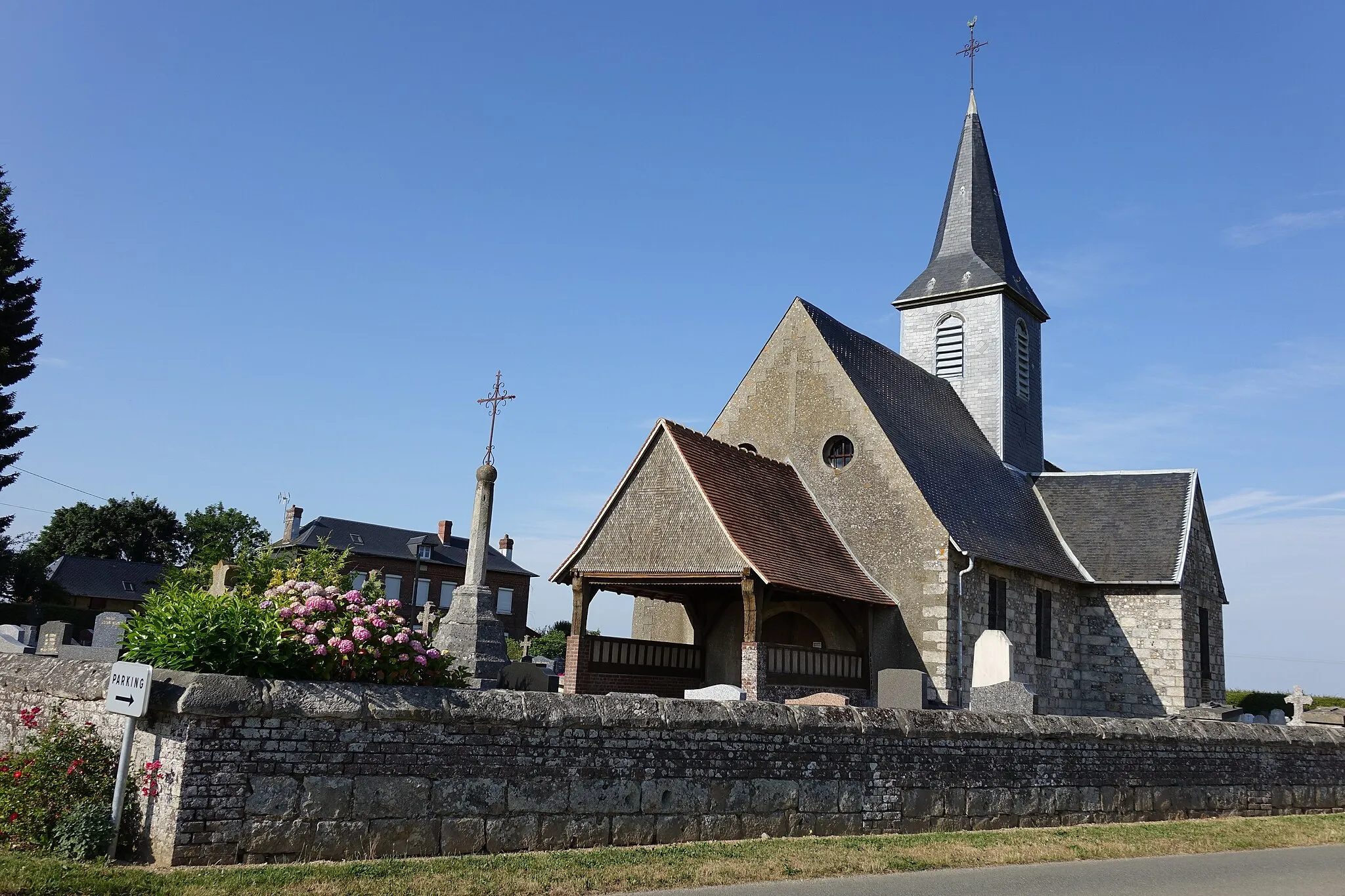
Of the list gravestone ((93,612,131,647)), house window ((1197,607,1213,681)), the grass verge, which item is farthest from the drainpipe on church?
gravestone ((93,612,131,647))

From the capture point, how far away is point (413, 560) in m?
48.3

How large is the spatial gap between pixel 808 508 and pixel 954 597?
10.2 ft

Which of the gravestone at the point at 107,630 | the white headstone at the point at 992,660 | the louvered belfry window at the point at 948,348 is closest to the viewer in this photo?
the gravestone at the point at 107,630

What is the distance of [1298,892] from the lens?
7.95m

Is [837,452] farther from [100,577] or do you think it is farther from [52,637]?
[100,577]

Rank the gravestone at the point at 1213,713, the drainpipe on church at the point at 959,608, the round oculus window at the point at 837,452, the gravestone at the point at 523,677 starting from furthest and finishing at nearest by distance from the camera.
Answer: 1. the round oculus window at the point at 837,452
2. the gravestone at the point at 1213,713
3. the drainpipe on church at the point at 959,608
4. the gravestone at the point at 523,677

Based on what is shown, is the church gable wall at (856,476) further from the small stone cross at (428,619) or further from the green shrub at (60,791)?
the green shrub at (60,791)

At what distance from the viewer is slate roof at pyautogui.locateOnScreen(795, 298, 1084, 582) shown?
19816 millimetres

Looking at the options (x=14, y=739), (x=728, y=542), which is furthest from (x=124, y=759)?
(x=728, y=542)

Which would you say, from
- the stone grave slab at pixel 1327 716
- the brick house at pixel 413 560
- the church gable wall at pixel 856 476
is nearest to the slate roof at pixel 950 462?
the church gable wall at pixel 856 476

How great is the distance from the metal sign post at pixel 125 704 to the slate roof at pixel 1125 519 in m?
20.9

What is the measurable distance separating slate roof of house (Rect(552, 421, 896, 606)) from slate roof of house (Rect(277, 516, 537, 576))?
29.0 m

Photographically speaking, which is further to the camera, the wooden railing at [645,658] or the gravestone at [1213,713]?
the gravestone at [1213,713]

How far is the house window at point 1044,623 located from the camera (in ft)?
71.0
